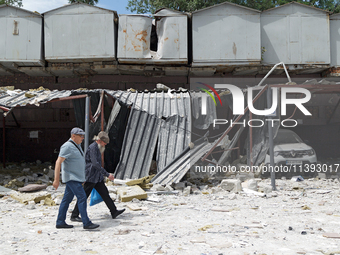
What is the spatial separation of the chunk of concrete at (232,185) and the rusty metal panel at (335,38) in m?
9.96

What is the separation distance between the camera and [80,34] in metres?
13.8

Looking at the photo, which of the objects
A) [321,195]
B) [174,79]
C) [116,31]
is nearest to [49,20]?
[116,31]

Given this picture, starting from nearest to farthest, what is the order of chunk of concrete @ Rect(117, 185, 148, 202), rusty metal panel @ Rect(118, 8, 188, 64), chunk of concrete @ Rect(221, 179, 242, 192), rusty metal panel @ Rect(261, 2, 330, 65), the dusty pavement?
the dusty pavement → chunk of concrete @ Rect(117, 185, 148, 202) → chunk of concrete @ Rect(221, 179, 242, 192) → rusty metal panel @ Rect(118, 8, 188, 64) → rusty metal panel @ Rect(261, 2, 330, 65)

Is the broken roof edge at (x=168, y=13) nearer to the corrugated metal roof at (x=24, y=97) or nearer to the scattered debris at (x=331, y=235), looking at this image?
the corrugated metal roof at (x=24, y=97)

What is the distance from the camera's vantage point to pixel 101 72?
47.9 ft

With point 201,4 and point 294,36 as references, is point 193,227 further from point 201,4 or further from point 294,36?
point 201,4

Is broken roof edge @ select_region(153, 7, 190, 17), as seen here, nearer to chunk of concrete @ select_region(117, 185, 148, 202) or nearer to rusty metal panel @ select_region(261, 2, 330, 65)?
rusty metal panel @ select_region(261, 2, 330, 65)

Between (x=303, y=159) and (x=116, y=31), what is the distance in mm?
10036

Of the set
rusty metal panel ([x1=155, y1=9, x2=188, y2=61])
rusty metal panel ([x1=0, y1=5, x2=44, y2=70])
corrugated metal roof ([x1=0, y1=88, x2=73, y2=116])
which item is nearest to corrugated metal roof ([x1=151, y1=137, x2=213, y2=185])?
corrugated metal roof ([x1=0, y1=88, x2=73, y2=116])

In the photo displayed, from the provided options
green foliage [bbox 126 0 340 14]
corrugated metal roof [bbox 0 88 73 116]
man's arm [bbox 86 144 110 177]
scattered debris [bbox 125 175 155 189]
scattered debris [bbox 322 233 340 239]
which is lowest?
scattered debris [bbox 322 233 340 239]

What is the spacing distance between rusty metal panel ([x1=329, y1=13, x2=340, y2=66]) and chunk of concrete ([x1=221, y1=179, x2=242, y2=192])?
9.96m

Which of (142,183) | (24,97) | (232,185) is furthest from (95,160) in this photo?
(24,97)

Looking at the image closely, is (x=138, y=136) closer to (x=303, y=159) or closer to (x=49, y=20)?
(x=303, y=159)

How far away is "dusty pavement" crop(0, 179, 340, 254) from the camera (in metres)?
3.98
